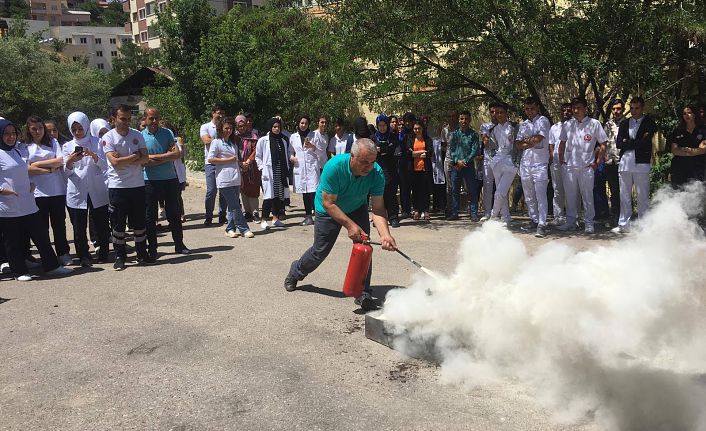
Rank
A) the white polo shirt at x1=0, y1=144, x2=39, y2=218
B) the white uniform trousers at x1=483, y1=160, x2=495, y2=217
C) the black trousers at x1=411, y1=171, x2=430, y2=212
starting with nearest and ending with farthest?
the white polo shirt at x1=0, y1=144, x2=39, y2=218 → the white uniform trousers at x1=483, y1=160, x2=495, y2=217 → the black trousers at x1=411, y1=171, x2=430, y2=212

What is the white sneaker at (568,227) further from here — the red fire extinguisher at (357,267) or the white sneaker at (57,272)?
the white sneaker at (57,272)

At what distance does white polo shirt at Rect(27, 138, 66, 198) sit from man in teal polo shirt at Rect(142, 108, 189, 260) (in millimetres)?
1149

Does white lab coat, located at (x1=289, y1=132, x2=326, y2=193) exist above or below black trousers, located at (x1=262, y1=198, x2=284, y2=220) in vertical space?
above

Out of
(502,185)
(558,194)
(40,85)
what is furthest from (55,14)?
(558,194)

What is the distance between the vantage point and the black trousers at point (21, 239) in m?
7.50

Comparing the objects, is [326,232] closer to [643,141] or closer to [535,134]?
[535,134]

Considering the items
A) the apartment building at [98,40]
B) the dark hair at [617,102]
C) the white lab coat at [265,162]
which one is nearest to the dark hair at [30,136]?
the white lab coat at [265,162]

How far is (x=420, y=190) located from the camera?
1126 cm

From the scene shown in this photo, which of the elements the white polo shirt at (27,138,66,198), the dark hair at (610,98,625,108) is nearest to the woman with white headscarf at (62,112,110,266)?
the white polo shirt at (27,138,66,198)

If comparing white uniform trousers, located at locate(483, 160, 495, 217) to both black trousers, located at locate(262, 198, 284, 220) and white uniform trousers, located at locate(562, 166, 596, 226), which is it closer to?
white uniform trousers, located at locate(562, 166, 596, 226)

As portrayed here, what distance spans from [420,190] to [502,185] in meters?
1.77

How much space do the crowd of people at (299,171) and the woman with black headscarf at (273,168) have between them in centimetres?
3

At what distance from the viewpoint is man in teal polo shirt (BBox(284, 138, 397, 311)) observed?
576 cm

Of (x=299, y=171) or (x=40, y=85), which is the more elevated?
(x=40, y=85)
